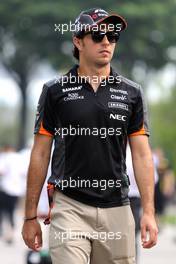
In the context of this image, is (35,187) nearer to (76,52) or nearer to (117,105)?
(117,105)

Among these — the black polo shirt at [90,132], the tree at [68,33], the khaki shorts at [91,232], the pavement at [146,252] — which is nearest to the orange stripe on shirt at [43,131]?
the black polo shirt at [90,132]

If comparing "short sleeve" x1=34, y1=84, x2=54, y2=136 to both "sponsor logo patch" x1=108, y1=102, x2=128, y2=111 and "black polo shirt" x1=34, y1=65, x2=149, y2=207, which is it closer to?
"black polo shirt" x1=34, y1=65, x2=149, y2=207

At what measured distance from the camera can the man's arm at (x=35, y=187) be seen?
6133mm

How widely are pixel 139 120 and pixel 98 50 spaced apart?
48 centimetres

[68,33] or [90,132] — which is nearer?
[90,132]

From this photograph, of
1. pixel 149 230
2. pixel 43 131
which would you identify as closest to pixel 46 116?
pixel 43 131

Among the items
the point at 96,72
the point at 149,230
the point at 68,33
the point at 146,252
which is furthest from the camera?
the point at 68,33

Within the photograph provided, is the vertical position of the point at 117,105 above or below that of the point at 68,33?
below

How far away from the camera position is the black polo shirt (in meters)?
6.09

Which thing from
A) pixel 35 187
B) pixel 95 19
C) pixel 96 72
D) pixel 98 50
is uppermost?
pixel 95 19

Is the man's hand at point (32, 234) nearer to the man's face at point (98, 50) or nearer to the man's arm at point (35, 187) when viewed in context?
the man's arm at point (35, 187)

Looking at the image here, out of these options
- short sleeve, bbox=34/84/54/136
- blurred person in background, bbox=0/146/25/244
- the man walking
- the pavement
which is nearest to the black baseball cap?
the man walking

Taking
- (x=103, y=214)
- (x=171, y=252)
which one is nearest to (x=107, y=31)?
(x=103, y=214)

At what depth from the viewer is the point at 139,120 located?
20.6 feet
